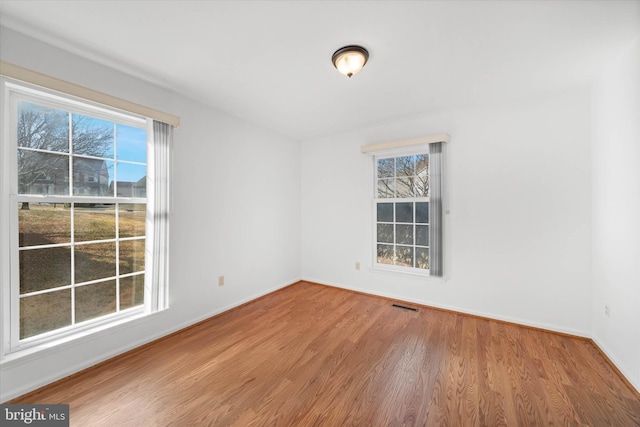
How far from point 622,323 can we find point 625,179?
3.95ft

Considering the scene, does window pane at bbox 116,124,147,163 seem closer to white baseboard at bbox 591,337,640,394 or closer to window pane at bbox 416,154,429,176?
window pane at bbox 416,154,429,176

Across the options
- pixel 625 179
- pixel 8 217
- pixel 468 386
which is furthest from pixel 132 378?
pixel 625 179

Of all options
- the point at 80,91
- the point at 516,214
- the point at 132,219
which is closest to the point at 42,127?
the point at 80,91

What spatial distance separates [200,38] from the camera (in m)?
1.83

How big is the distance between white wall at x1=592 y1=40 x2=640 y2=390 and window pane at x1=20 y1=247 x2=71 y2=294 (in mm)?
4572

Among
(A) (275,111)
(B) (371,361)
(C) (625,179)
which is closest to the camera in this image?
(C) (625,179)

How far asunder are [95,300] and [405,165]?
397 centimetres

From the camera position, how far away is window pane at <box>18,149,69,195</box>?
182 centimetres

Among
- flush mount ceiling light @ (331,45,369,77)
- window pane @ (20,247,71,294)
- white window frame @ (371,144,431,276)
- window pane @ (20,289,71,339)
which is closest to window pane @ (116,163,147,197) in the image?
window pane @ (20,247,71,294)

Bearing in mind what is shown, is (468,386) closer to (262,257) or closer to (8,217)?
(262,257)

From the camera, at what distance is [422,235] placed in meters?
3.46

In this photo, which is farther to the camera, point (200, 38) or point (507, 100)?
point (507, 100)

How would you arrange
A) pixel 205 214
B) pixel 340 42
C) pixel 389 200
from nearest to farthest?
pixel 340 42
pixel 205 214
pixel 389 200

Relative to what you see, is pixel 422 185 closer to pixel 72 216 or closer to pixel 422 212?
pixel 422 212
